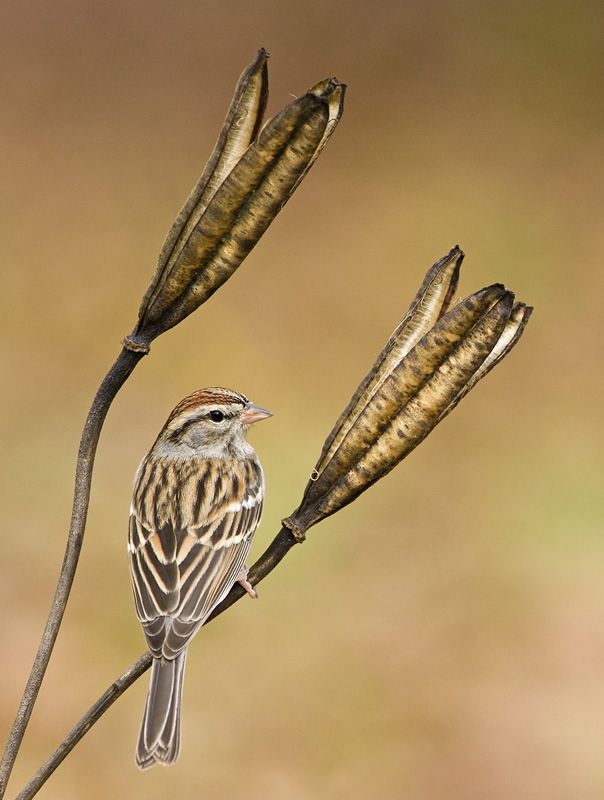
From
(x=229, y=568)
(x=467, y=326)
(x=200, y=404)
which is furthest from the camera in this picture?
(x=200, y=404)

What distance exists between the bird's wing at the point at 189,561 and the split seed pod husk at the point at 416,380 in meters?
0.46

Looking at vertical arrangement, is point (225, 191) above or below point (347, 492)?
above

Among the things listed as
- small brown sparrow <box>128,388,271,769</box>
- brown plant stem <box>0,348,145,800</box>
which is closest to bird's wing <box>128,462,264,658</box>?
small brown sparrow <box>128,388,271,769</box>

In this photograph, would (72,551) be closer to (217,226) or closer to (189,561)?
(217,226)

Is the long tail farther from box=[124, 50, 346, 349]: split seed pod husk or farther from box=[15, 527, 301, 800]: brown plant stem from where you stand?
box=[124, 50, 346, 349]: split seed pod husk

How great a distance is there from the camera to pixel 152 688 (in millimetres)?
911

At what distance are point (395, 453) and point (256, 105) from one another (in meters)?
0.24

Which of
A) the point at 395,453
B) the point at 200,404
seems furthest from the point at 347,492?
the point at 200,404

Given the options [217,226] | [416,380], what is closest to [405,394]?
[416,380]

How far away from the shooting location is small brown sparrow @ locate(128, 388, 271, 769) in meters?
1.00

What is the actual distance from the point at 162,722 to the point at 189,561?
0.42 m

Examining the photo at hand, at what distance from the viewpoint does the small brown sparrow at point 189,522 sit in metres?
1.00

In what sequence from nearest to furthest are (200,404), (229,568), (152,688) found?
(152,688)
(229,568)
(200,404)

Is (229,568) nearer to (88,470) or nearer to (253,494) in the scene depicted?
(253,494)
